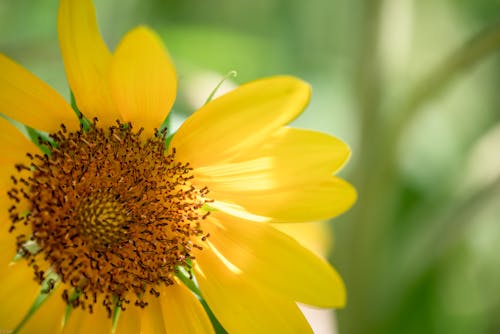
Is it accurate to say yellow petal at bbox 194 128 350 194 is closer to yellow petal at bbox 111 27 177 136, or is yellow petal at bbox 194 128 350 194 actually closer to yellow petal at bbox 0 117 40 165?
yellow petal at bbox 111 27 177 136

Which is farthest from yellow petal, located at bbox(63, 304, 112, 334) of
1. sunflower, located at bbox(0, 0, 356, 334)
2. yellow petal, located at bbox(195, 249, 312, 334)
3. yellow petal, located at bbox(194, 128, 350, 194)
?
yellow petal, located at bbox(194, 128, 350, 194)

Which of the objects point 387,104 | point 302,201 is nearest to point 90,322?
point 302,201

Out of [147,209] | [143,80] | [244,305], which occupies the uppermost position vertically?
[143,80]

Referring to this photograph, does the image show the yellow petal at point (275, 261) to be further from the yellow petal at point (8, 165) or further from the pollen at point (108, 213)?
the yellow petal at point (8, 165)

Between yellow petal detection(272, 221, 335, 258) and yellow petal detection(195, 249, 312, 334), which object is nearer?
yellow petal detection(195, 249, 312, 334)

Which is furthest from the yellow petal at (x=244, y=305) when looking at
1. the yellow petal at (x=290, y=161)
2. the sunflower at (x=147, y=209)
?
the yellow petal at (x=290, y=161)

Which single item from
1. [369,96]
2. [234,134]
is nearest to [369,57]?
[369,96]

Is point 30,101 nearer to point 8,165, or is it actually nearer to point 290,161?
point 8,165
